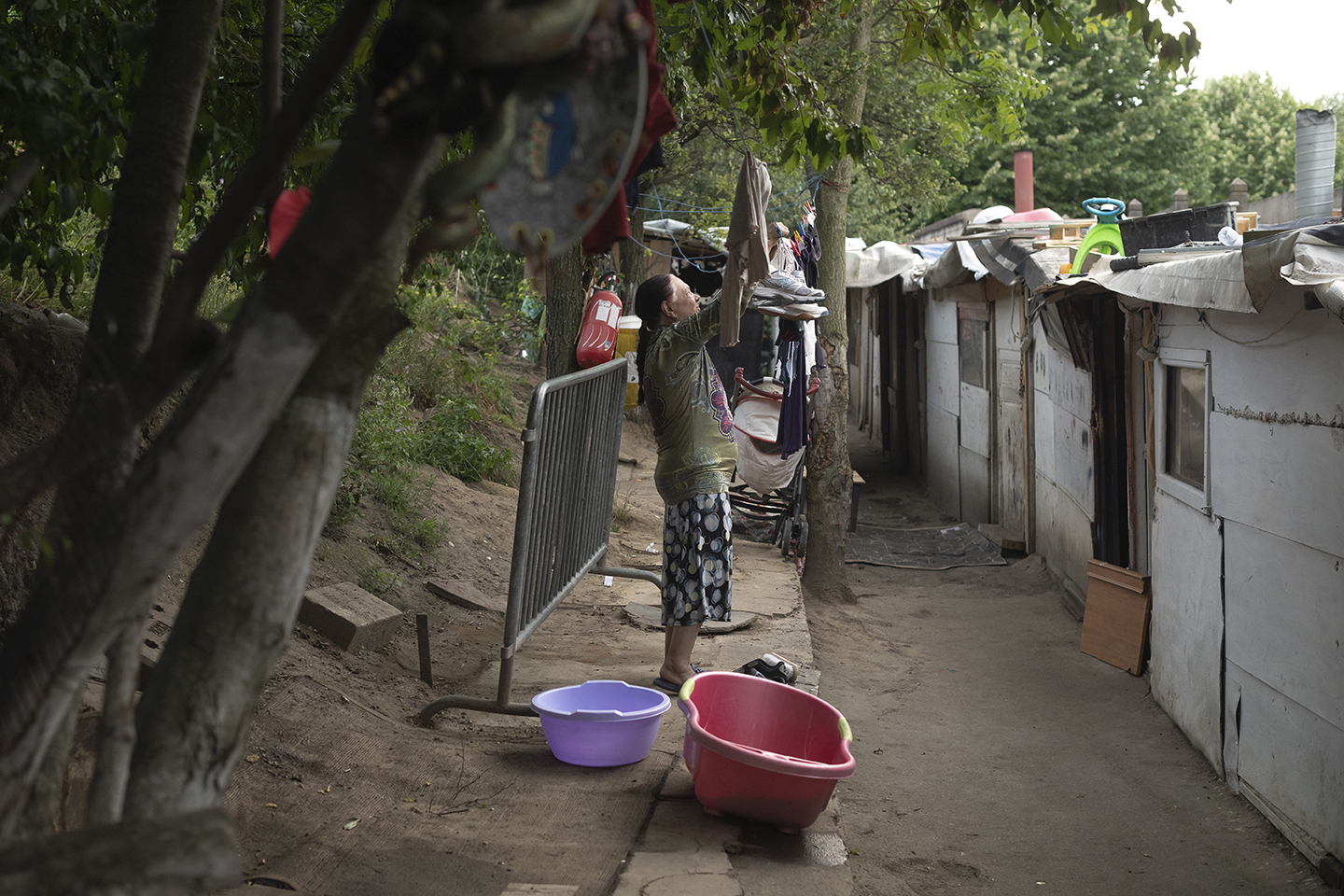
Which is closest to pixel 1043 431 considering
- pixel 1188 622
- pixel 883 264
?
pixel 1188 622

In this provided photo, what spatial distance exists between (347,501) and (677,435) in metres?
2.84

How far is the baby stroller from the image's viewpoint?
8.63 metres

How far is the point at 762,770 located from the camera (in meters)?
3.33

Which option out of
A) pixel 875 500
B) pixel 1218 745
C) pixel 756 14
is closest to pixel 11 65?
pixel 756 14

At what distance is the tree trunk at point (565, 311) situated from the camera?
23.7 feet

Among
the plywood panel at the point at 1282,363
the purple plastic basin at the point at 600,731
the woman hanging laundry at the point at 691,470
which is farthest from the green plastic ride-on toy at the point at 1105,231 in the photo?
the purple plastic basin at the point at 600,731

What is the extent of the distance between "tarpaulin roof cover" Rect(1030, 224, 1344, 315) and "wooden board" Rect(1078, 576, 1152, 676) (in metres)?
2.11

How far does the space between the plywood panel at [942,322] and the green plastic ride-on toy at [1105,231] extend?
15.5 ft

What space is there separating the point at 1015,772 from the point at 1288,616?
1565 mm

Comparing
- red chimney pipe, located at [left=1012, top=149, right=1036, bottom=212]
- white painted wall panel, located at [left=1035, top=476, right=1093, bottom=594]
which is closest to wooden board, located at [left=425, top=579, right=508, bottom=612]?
white painted wall panel, located at [left=1035, top=476, right=1093, bottom=594]

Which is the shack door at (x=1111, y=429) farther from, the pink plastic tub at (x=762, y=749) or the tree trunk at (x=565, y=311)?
the pink plastic tub at (x=762, y=749)

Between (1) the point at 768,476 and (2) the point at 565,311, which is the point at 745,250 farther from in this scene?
(1) the point at 768,476

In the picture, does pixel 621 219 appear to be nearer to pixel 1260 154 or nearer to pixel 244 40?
pixel 244 40

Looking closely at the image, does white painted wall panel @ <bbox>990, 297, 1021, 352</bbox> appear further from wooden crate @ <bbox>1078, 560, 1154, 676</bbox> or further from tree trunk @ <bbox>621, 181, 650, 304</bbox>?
tree trunk @ <bbox>621, 181, 650, 304</bbox>
